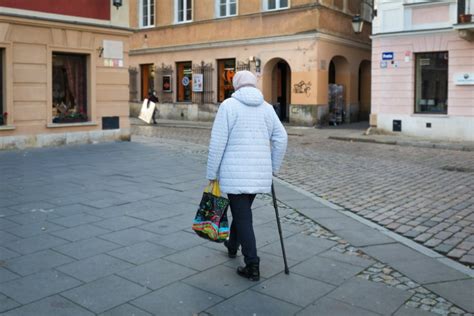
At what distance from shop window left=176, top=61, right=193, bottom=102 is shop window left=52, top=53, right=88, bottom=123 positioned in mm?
13308

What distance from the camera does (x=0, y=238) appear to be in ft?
19.4

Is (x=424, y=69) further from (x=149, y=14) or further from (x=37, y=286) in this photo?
(x=37, y=286)

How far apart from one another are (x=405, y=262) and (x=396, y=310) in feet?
4.15

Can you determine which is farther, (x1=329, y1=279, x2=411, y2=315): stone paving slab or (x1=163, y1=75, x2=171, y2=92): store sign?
(x1=163, y1=75, x2=171, y2=92): store sign

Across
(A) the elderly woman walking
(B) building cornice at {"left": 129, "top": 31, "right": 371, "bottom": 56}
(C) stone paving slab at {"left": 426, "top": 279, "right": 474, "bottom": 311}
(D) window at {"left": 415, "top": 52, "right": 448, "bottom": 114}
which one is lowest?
(C) stone paving slab at {"left": 426, "top": 279, "right": 474, "bottom": 311}

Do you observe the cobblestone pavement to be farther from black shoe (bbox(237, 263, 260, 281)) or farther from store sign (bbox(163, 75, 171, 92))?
store sign (bbox(163, 75, 171, 92))

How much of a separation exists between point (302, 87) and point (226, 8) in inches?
241

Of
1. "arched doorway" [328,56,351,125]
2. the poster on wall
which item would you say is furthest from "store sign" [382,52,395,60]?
the poster on wall

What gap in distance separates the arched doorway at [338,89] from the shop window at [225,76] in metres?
4.95

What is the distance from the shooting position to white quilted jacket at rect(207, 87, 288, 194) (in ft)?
15.6

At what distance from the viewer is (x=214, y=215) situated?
4.85m

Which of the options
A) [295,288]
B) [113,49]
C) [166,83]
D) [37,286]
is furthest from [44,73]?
[166,83]

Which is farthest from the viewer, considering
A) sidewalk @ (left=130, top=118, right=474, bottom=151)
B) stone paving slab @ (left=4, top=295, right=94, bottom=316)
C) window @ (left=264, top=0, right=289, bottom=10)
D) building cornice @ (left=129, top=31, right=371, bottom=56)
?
window @ (left=264, top=0, right=289, bottom=10)

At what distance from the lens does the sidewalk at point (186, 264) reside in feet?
13.9
